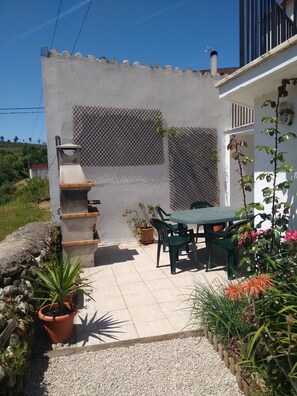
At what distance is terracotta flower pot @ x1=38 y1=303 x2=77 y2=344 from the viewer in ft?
12.1

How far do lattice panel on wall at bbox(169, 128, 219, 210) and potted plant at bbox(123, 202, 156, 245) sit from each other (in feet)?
2.83

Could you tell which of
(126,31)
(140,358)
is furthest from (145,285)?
(126,31)

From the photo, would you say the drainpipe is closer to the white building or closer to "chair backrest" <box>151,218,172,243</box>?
the white building

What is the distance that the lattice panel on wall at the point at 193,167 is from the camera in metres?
9.22

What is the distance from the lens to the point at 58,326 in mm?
3693

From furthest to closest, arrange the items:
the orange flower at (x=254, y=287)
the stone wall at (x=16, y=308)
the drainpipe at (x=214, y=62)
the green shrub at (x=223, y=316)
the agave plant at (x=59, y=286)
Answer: the drainpipe at (x=214, y=62) → the agave plant at (x=59, y=286) → the green shrub at (x=223, y=316) → the stone wall at (x=16, y=308) → the orange flower at (x=254, y=287)

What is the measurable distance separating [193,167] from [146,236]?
2.83 m

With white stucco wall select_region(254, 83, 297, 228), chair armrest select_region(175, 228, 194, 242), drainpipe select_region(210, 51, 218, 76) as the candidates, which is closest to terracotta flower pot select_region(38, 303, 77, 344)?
chair armrest select_region(175, 228, 194, 242)

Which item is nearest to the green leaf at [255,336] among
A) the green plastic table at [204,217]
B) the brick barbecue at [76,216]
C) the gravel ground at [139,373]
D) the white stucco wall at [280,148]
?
the gravel ground at [139,373]

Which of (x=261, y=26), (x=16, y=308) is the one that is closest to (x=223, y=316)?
(x=16, y=308)

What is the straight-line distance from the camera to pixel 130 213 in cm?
887

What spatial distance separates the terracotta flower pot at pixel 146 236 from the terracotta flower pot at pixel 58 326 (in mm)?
4908

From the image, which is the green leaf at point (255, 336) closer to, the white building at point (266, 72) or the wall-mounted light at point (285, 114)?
the white building at point (266, 72)

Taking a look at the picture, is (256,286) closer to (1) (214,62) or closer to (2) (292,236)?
(2) (292,236)
